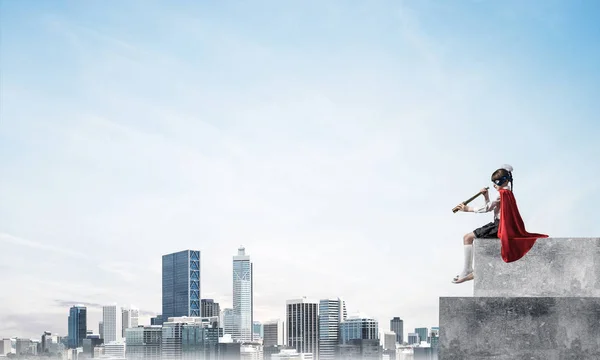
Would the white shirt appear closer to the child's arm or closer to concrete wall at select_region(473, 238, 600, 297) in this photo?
the child's arm

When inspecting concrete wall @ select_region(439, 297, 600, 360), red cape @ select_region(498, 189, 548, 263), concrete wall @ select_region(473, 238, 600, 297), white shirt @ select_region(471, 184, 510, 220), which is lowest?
concrete wall @ select_region(439, 297, 600, 360)

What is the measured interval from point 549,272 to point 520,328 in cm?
92

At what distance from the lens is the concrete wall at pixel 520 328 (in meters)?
9.66

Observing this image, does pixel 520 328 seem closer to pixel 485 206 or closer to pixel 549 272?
pixel 549 272

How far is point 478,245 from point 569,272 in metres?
1.26

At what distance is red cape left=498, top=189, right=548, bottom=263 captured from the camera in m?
10.2

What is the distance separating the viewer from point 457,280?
1131cm

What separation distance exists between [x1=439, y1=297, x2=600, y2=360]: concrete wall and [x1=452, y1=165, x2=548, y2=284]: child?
758mm

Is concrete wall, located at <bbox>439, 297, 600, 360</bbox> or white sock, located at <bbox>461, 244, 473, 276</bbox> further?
white sock, located at <bbox>461, 244, 473, 276</bbox>

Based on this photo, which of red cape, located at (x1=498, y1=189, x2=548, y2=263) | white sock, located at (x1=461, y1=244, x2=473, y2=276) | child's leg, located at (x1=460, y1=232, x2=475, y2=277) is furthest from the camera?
white sock, located at (x1=461, y1=244, x2=473, y2=276)

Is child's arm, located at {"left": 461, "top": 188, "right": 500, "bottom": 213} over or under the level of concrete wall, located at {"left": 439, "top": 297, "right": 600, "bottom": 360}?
over

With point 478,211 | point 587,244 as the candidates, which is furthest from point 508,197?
point 587,244

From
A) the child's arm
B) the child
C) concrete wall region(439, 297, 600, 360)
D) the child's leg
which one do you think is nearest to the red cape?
the child

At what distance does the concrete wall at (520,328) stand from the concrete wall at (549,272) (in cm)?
22
